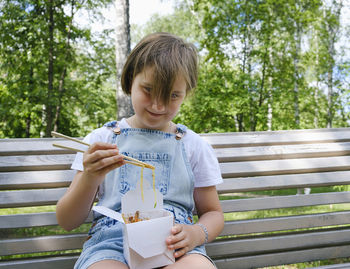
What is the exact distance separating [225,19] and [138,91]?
678cm

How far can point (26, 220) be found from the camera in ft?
5.50

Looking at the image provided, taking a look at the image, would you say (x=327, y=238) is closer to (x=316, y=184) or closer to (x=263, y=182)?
(x=316, y=184)

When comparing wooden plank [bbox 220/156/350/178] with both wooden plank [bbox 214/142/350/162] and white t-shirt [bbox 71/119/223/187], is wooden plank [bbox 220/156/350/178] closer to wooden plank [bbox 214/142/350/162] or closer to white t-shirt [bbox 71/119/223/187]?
wooden plank [bbox 214/142/350/162]

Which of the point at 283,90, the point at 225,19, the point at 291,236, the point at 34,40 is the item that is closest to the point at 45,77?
the point at 34,40

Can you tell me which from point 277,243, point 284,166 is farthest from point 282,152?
point 277,243

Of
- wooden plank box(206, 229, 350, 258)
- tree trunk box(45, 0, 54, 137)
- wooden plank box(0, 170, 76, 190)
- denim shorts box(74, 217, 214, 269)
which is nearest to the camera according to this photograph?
denim shorts box(74, 217, 214, 269)

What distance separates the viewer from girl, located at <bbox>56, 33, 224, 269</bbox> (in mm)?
1277

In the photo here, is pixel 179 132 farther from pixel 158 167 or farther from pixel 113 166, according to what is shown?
pixel 113 166

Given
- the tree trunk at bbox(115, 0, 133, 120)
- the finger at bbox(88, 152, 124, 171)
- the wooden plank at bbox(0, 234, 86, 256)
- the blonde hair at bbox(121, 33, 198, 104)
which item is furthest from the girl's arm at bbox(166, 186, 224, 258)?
the tree trunk at bbox(115, 0, 133, 120)

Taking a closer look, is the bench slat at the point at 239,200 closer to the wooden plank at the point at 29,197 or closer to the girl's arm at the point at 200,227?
the wooden plank at the point at 29,197

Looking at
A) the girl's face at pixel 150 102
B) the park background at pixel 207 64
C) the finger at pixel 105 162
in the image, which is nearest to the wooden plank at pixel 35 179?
the girl's face at pixel 150 102

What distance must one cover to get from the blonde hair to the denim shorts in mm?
594

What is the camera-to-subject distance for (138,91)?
4.72 ft

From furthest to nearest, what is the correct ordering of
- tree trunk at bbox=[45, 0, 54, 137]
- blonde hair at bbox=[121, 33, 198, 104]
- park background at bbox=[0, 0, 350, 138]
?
1. tree trunk at bbox=[45, 0, 54, 137]
2. park background at bbox=[0, 0, 350, 138]
3. blonde hair at bbox=[121, 33, 198, 104]
